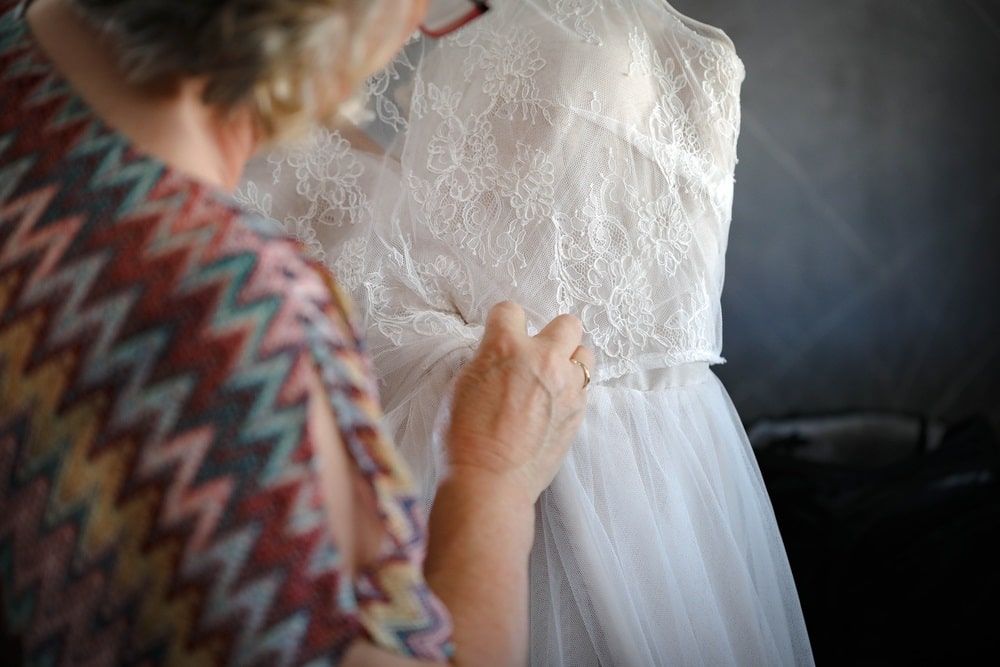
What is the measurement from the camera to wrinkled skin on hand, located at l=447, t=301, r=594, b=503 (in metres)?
0.71

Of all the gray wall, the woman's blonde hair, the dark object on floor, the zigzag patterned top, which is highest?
the woman's blonde hair

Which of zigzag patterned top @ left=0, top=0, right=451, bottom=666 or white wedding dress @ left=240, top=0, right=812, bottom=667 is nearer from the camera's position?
zigzag patterned top @ left=0, top=0, right=451, bottom=666

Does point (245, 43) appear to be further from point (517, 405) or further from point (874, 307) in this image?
point (874, 307)

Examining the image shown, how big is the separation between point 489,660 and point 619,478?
1.18 ft

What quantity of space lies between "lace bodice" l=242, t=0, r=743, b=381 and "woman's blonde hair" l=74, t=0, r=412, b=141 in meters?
0.41

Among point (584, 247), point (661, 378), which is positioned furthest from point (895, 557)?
point (584, 247)

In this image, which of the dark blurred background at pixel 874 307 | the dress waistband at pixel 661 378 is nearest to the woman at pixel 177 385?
the dress waistband at pixel 661 378

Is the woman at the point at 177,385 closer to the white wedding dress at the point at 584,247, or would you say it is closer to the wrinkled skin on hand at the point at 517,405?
the wrinkled skin on hand at the point at 517,405

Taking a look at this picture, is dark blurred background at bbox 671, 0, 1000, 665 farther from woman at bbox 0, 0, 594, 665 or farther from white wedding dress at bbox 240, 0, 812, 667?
woman at bbox 0, 0, 594, 665

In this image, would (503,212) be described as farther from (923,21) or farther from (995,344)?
(995,344)

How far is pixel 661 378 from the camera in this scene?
983 millimetres

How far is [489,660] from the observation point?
0.56m

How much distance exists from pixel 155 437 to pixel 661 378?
67cm

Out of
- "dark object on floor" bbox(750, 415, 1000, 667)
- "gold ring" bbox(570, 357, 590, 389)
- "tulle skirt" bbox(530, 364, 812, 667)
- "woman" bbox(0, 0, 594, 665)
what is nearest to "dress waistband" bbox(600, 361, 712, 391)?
"tulle skirt" bbox(530, 364, 812, 667)
